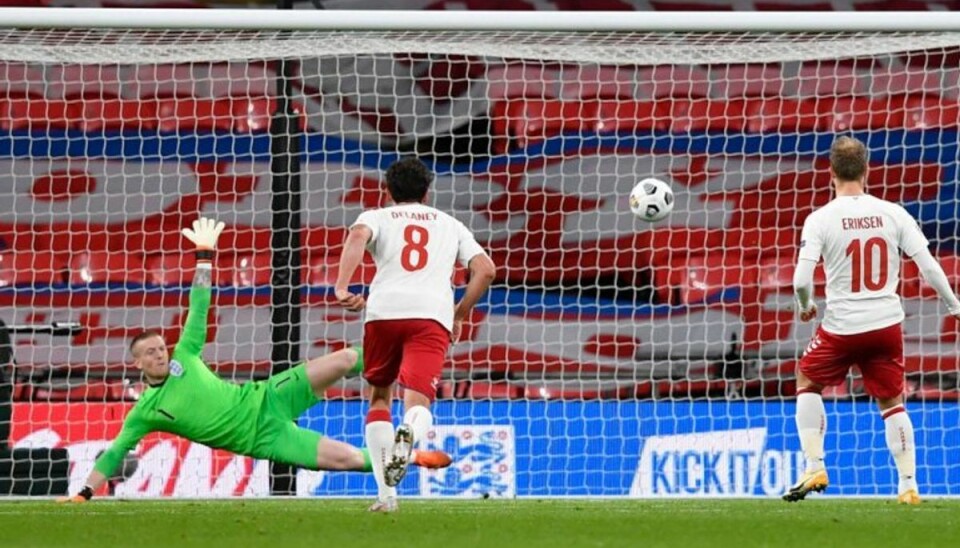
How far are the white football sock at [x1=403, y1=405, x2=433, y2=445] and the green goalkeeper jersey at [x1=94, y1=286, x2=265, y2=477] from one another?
1.66 meters

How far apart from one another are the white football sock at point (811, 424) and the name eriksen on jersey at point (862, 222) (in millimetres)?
808

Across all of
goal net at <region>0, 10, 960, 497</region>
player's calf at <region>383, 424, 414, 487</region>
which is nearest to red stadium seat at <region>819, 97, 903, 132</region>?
goal net at <region>0, 10, 960, 497</region>

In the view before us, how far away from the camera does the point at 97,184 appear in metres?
12.8

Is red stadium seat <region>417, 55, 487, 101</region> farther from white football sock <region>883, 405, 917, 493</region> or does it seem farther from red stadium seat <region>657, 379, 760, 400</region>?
white football sock <region>883, 405, 917, 493</region>

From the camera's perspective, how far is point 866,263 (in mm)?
8031

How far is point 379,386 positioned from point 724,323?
5.07 metres

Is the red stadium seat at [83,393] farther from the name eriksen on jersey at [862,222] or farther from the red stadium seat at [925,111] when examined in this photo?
the red stadium seat at [925,111]

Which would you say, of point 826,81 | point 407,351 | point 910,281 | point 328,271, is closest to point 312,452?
point 407,351

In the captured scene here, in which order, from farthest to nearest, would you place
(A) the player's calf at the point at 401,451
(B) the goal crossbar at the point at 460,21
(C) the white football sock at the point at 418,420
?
(B) the goal crossbar at the point at 460,21
(C) the white football sock at the point at 418,420
(A) the player's calf at the point at 401,451

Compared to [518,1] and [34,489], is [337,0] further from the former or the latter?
[34,489]

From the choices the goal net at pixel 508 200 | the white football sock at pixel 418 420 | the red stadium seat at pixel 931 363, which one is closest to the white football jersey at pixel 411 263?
the white football sock at pixel 418 420

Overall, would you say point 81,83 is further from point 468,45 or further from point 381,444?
point 381,444

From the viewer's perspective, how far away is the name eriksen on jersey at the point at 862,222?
801 centimetres

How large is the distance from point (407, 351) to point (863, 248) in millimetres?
2087
